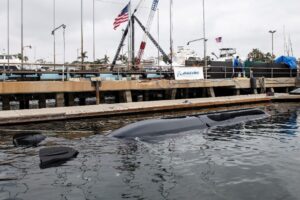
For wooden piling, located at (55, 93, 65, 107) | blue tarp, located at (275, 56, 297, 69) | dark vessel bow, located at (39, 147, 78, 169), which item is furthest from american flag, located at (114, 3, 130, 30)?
dark vessel bow, located at (39, 147, 78, 169)

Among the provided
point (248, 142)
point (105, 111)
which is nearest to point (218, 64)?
point (105, 111)

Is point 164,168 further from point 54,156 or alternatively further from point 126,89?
point 126,89

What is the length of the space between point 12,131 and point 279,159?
42.1 feet

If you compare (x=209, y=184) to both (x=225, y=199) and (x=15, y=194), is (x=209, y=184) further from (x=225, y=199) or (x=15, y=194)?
(x=15, y=194)

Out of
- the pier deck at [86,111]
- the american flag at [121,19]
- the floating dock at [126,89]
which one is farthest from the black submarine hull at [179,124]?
the american flag at [121,19]

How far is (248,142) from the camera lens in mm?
16031

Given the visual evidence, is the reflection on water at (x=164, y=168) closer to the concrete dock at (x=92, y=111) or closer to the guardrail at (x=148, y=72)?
the concrete dock at (x=92, y=111)

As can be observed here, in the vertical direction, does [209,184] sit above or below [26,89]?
below

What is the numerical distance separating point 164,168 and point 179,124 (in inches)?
276

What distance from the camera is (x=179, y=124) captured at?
1848cm

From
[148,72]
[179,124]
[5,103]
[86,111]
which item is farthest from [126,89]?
[179,124]

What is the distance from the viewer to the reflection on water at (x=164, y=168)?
9422 millimetres

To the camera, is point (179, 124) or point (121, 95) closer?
point (179, 124)

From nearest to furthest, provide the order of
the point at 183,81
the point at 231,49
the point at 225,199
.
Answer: the point at 225,199
the point at 183,81
the point at 231,49
